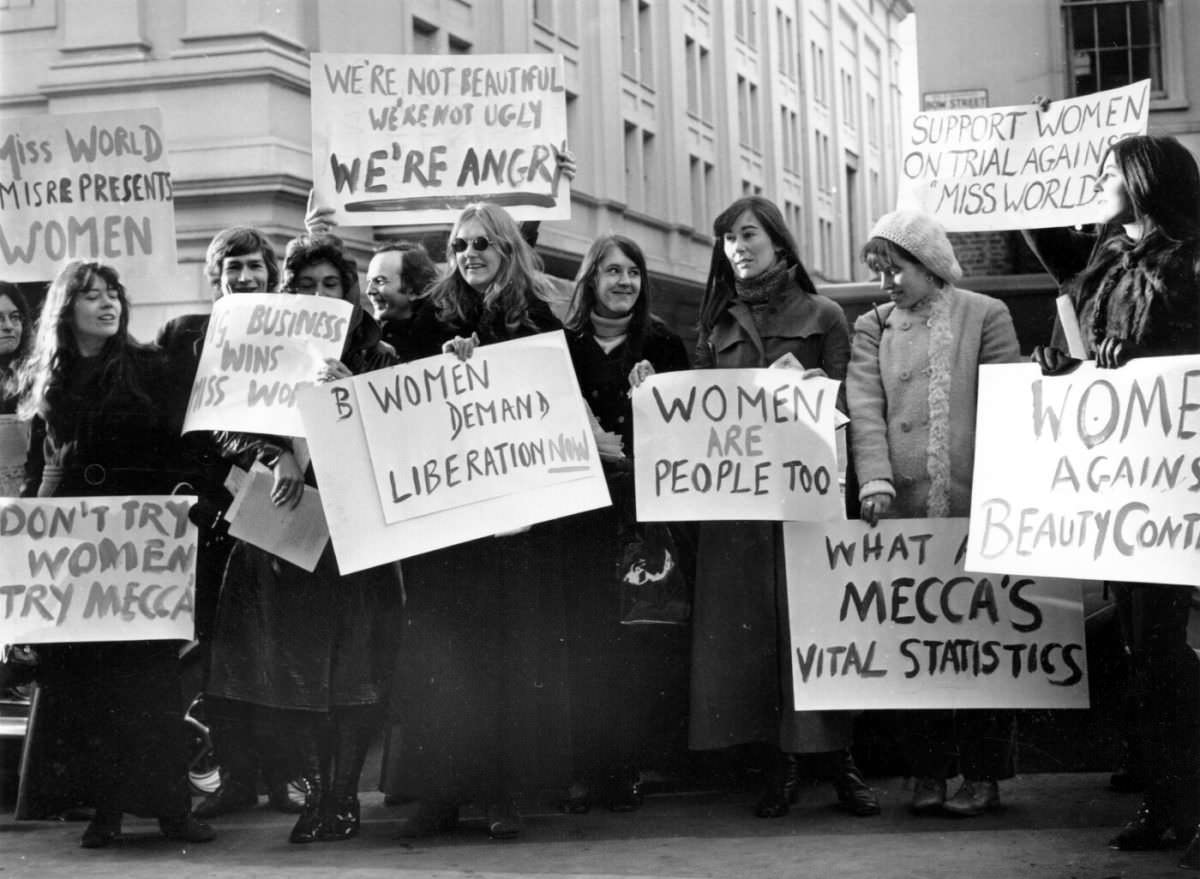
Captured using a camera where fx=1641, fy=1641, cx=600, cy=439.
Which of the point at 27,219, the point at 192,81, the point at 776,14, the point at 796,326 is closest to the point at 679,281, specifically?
the point at 796,326

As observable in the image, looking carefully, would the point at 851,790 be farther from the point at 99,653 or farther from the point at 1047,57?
the point at 1047,57

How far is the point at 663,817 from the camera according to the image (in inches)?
221

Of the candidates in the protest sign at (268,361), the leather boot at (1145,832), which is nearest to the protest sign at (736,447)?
the protest sign at (268,361)

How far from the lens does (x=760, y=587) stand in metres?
5.58

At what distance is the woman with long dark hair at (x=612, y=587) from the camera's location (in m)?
5.73

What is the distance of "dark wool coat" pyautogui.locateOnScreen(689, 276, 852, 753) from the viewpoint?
5.55m

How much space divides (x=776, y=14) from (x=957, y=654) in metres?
14.3

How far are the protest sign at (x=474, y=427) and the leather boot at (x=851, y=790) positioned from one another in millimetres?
1310

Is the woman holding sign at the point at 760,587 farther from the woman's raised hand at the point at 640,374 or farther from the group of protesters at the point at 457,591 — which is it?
the woman's raised hand at the point at 640,374

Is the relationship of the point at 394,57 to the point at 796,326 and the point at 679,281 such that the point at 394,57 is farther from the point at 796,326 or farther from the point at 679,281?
the point at 796,326

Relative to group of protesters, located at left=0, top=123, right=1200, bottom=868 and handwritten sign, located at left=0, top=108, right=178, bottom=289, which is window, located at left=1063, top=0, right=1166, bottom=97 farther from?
handwritten sign, located at left=0, top=108, right=178, bottom=289

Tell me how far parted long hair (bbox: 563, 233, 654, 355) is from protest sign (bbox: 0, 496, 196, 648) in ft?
4.97

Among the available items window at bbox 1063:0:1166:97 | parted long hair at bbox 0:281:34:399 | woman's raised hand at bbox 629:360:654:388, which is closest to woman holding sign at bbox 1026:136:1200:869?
woman's raised hand at bbox 629:360:654:388

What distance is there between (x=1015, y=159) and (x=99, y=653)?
4.06 metres
